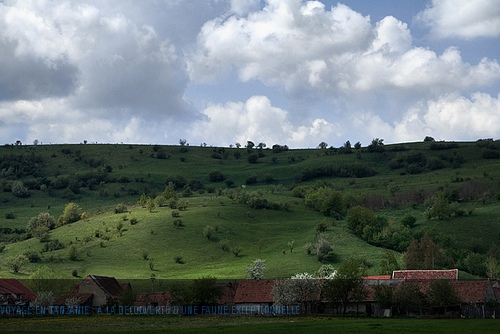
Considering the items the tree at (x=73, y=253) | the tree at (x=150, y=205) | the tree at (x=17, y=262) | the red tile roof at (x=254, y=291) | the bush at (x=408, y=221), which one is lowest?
the red tile roof at (x=254, y=291)

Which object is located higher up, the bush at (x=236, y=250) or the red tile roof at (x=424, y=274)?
the bush at (x=236, y=250)

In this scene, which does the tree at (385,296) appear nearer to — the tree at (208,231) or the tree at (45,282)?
the tree at (45,282)

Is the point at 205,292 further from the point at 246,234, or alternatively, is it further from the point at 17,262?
the point at 246,234

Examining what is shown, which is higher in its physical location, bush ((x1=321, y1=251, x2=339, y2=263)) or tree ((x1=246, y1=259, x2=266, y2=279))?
bush ((x1=321, y1=251, x2=339, y2=263))

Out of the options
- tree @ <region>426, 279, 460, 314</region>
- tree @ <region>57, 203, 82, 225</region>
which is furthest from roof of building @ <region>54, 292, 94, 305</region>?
tree @ <region>57, 203, 82, 225</region>

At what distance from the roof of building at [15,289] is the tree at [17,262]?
25.2 metres

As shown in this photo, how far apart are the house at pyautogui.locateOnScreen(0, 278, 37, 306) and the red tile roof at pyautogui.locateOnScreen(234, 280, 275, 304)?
30.5m

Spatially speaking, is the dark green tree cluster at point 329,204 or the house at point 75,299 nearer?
the house at point 75,299

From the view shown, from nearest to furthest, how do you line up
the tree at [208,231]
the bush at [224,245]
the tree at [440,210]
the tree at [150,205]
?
1. the bush at [224,245]
2. the tree at [208,231]
3. the tree at [440,210]
4. the tree at [150,205]

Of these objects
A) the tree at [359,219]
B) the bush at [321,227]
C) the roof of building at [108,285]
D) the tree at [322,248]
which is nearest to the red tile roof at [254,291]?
the roof of building at [108,285]

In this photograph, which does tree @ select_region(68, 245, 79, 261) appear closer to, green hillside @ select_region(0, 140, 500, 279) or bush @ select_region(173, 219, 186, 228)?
green hillside @ select_region(0, 140, 500, 279)

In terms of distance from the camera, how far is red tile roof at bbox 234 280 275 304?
339 feet

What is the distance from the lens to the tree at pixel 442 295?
3501 inches

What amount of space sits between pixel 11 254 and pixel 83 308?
167 feet
